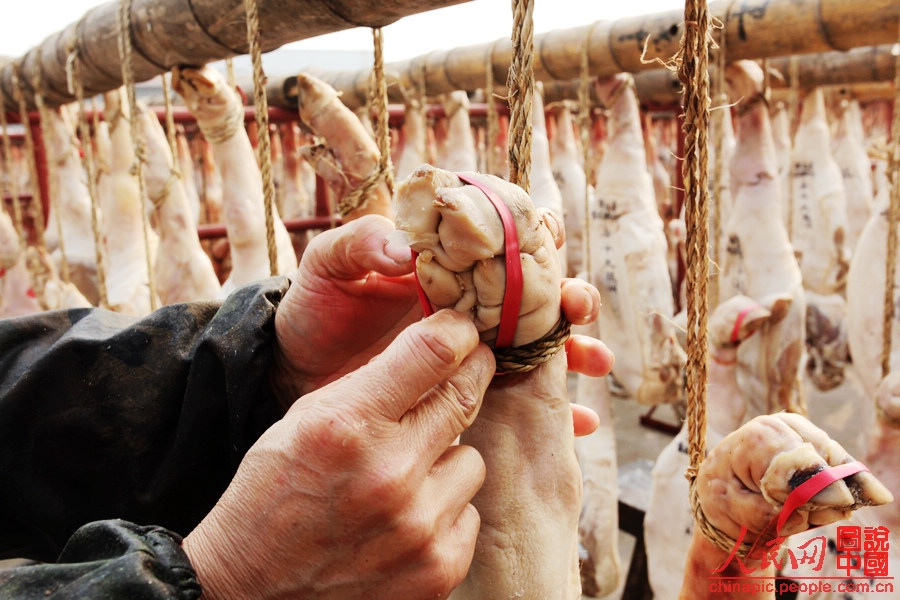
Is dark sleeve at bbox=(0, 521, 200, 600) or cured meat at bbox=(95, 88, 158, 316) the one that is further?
cured meat at bbox=(95, 88, 158, 316)

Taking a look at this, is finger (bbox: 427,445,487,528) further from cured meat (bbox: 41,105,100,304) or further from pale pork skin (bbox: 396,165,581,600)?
cured meat (bbox: 41,105,100,304)

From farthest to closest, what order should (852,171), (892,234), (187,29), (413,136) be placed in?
1. (852,171)
2. (413,136)
3. (892,234)
4. (187,29)

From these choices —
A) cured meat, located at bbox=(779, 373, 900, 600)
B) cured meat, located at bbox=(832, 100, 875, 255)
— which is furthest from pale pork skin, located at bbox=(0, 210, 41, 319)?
cured meat, located at bbox=(832, 100, 875, 255)

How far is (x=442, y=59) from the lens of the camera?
2932mm

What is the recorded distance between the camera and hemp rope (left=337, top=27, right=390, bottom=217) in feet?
3.71

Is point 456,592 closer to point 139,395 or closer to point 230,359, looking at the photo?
point 230,359

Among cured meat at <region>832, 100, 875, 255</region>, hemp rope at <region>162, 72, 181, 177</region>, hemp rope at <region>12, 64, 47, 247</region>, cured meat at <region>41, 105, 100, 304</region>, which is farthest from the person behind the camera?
cured meat at <region>832, 100, 875, 255</region>

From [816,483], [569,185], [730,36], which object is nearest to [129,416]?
[816,483]

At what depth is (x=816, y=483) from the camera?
2.28 feet

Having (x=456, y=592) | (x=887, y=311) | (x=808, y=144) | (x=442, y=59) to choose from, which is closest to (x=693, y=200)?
(x=456, y=592)

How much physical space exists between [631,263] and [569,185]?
38.8 inches

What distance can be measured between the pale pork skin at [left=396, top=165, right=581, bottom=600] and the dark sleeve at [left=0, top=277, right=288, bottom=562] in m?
0.39

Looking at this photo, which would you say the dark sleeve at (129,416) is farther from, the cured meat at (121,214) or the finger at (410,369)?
the cured meat at (121,214)

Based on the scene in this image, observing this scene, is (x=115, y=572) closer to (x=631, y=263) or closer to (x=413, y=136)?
(x=631, y=263)
